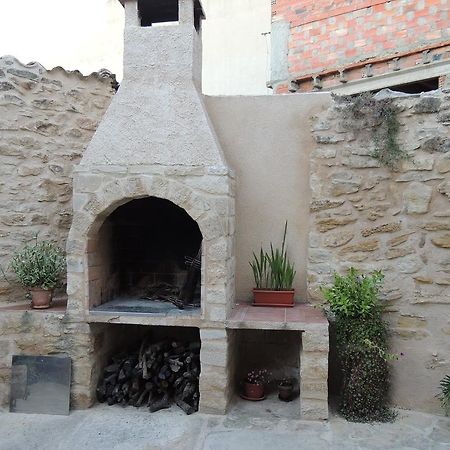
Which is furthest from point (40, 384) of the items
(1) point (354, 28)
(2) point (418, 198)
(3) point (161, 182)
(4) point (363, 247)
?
(1) point (354, 28)

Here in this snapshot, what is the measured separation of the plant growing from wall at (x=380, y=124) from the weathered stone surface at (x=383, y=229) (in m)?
0.57

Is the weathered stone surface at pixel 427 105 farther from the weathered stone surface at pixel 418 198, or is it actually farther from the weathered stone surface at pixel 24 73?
the weathered stone surface at pixel 24 73

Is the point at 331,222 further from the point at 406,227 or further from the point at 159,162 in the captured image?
the point at 159,162

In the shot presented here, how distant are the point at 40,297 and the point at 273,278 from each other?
94.7 inches

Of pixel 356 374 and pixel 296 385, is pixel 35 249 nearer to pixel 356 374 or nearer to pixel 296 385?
pixel 296 385

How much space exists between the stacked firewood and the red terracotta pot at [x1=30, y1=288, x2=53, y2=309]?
0.91 meters

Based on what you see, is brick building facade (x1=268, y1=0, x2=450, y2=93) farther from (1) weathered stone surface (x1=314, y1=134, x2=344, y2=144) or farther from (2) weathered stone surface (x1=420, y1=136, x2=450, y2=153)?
(1) weathered stone surface (x1=314, y1=134, x2=344, y2=144)

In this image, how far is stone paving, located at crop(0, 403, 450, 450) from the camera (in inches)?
146

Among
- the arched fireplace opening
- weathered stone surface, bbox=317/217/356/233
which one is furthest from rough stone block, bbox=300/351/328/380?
the arched fireplace opening

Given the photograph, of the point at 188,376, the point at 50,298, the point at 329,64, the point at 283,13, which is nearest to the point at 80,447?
the point at 188,376

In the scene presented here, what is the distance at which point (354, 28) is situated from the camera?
8508mm

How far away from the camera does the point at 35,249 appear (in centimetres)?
471

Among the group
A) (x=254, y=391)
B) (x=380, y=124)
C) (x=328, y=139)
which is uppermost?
(x=380, y=124)

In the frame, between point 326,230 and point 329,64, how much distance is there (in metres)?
5.17
